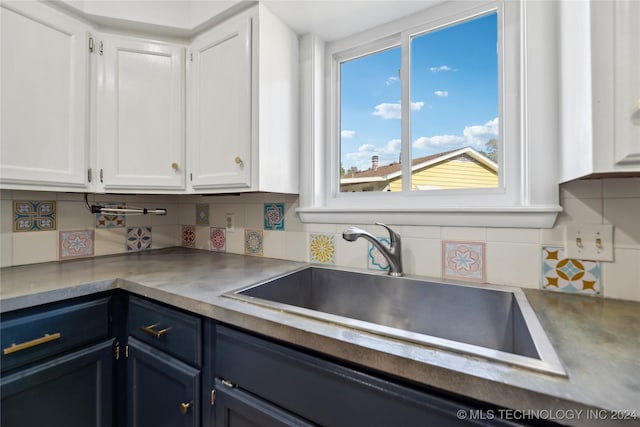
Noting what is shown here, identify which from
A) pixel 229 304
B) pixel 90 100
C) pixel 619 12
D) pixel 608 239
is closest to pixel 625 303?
pixel 608 239

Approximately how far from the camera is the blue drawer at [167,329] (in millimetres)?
870

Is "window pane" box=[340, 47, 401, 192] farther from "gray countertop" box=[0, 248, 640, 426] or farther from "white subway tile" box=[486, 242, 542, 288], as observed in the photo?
"gray countertop" box=[0, 248, 640, 426]

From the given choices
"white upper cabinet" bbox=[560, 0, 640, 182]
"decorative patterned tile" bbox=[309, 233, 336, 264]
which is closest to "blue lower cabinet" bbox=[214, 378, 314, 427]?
"decorative patterned tile" bbox=[309, 233, 336, 264]

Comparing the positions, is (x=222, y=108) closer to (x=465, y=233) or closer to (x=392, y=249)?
(x=392, y=249)

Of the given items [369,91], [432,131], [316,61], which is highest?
[316,61]

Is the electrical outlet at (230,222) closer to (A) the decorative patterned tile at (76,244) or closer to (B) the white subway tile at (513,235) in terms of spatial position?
(A) the decorative patterned tile at (76,244)

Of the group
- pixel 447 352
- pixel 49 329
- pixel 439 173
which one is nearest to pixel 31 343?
pixel 49 329

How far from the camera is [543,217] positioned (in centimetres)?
93

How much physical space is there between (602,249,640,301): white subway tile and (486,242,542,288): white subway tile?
0.17m

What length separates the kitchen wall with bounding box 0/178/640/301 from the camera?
87cm

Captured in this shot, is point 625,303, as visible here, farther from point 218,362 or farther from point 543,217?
point 218,362

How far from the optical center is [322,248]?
137 centimetres

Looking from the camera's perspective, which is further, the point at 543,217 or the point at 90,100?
the point at 90,100

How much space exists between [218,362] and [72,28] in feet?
4.94
